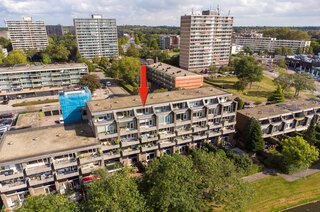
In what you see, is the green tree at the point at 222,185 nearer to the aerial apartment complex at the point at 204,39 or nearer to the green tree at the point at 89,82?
the green tree at the point at 89,82

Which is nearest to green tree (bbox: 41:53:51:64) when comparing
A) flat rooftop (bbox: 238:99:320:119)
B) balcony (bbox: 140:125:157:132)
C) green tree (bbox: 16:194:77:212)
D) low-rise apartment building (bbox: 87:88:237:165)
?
low-rise apartment building (bbox: 87:88:237:165)

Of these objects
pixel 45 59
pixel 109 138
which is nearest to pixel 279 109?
pixel 109 138

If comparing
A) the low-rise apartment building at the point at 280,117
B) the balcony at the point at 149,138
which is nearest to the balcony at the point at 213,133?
the low-rise apartment building at the point at 280,117

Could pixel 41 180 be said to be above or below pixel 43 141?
below

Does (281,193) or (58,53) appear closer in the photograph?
(281,193)

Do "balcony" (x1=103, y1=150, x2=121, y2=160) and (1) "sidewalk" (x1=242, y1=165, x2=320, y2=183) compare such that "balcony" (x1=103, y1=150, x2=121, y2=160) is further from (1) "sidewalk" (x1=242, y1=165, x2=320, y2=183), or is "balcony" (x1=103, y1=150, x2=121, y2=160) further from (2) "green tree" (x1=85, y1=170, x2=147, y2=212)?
(1) "sidewalk" (x1=242, y1=165, x2=320, y2=183)

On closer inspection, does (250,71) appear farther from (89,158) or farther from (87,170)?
(87,170)

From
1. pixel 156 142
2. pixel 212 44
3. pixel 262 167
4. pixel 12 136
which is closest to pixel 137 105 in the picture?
pixel 156 142
